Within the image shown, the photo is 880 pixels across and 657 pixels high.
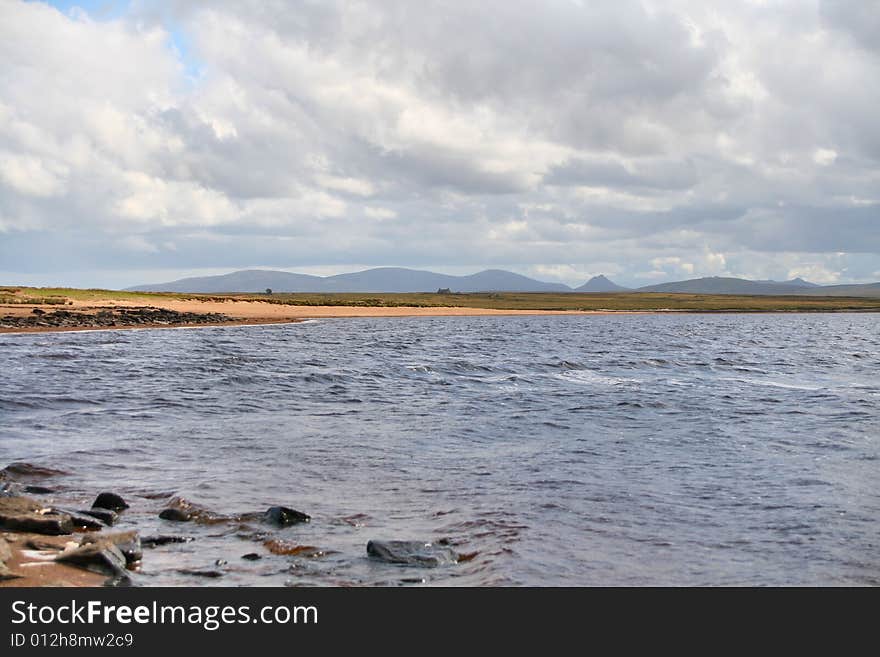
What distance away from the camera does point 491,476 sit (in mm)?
18609

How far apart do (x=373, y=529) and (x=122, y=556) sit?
4.29m

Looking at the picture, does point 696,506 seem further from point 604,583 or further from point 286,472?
point 286,472

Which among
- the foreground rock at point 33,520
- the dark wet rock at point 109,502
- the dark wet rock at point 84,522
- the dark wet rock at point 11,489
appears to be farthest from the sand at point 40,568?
the dark wet rock at point 11,489

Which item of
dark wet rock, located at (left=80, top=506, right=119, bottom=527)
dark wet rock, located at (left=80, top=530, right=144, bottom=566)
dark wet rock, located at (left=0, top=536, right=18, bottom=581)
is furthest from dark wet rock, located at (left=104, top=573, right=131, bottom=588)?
dark wet rock, located at (left=80, top=506, right=119, bottom=527)

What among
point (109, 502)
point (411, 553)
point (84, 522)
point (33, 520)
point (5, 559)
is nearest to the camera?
point (5, 559)

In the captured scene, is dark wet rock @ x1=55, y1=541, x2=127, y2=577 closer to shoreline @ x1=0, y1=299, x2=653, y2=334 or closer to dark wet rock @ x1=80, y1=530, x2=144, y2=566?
dark wet rock @ x1=80, y1=530, x2=144, y2=566

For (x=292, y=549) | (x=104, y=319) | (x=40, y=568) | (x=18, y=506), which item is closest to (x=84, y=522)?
(x=18, y=506)

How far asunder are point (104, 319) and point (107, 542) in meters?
63.2

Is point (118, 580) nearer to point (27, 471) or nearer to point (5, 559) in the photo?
point (5, 559)

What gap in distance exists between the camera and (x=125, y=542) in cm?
1201

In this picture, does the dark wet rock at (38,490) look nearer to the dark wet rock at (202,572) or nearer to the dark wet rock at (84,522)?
the dark wet rock at (84,522)

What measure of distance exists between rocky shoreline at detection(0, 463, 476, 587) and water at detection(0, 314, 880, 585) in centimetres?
23
